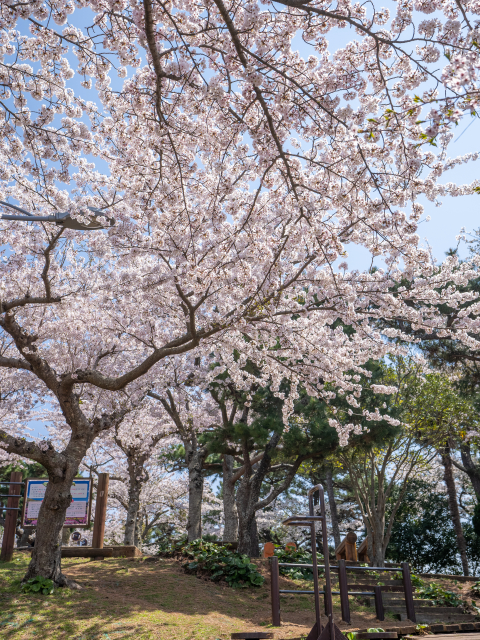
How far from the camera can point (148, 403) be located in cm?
1304

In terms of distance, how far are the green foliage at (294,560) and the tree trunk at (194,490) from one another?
194cm

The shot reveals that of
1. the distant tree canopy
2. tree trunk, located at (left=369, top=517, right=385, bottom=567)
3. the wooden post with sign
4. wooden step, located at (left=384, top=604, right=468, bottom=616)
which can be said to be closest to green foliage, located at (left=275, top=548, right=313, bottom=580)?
tree trunk, located at (left=369, top=517, right=385, bottom=567)

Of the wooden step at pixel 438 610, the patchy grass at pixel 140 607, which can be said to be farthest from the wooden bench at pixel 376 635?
the wooden step at pixel 438 610

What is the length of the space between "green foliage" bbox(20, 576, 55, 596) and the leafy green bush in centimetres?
→ 299

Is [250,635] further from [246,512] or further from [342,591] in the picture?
[246,512]

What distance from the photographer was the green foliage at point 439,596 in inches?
310

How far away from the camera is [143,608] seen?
6.14 meters

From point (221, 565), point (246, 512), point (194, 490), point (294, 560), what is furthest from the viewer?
point (194, 490)

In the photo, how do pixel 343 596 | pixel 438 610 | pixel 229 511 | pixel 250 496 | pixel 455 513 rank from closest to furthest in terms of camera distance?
pixel 343 596 → pixel 438 610 → pixel 250 496 → pixel 229 511 → pixel 455 513

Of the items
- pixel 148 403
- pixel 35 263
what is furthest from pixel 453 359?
pixel 35 263

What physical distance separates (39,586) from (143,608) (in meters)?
1.35

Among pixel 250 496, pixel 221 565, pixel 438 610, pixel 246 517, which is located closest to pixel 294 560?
pixel 246 517

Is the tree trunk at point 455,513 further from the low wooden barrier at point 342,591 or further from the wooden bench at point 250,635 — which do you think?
the wooden bench at point 250,635

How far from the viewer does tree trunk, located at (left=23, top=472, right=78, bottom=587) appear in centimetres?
639
